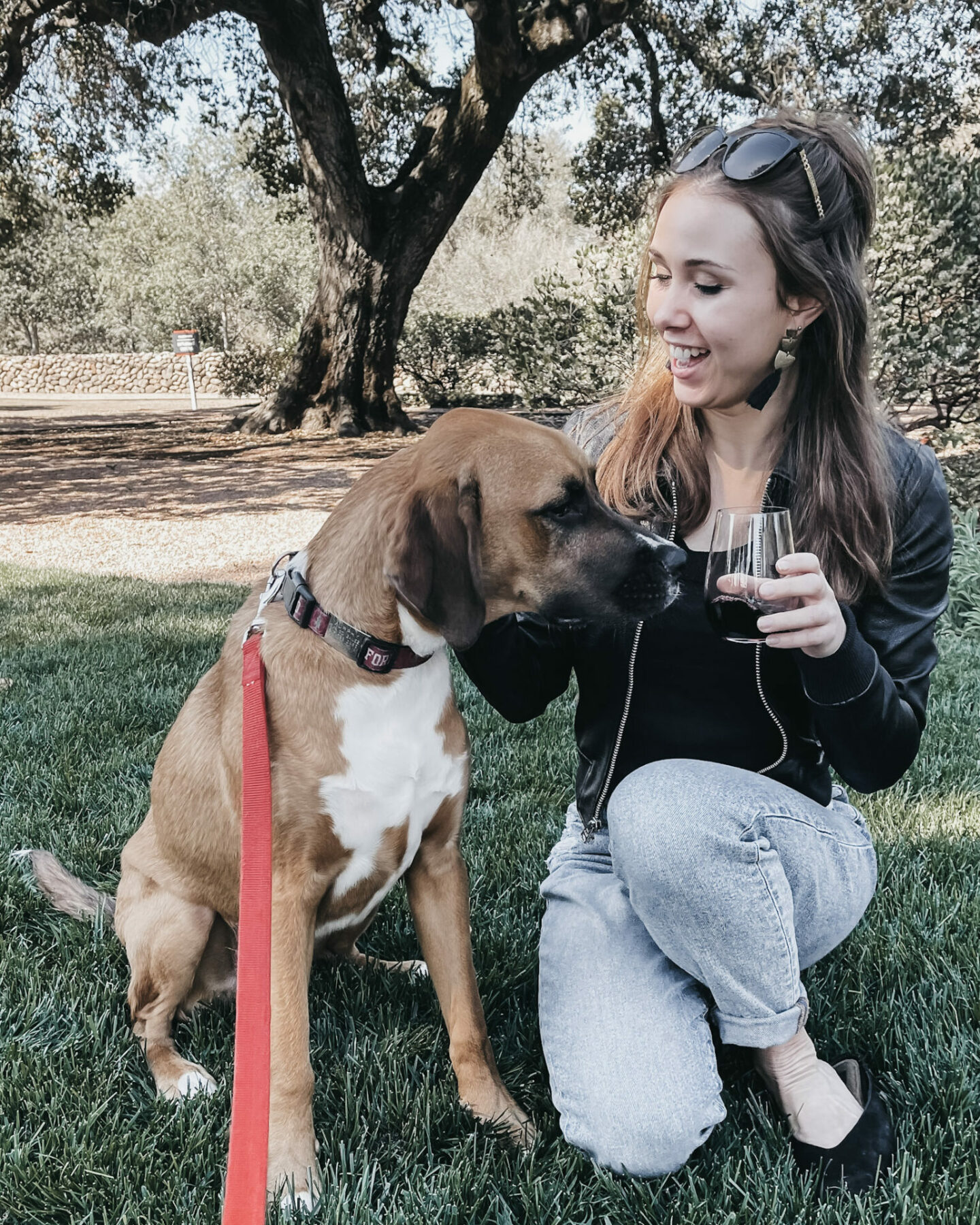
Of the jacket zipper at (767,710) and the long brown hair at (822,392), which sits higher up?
the long brown hair at (822,392)

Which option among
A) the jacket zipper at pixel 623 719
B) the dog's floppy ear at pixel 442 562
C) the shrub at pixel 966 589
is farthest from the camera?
the shrub at pixel 966 589

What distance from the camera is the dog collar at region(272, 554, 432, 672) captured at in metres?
2.18

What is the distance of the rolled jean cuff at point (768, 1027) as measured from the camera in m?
2.13

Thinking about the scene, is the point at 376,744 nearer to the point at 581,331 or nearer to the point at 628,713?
the point at 628,713

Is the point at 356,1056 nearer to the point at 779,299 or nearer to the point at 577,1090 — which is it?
the point at 577,1090

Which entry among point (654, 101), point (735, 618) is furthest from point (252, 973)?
point (654, 101)

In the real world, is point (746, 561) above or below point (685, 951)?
above

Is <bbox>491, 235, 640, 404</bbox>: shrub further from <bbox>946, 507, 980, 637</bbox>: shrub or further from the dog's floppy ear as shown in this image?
the dog's floppy ear

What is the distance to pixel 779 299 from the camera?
2416 mm

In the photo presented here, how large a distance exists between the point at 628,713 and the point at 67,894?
172 cm

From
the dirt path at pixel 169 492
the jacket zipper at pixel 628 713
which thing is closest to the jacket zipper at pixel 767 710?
the jacket zipper at pixel 628 713

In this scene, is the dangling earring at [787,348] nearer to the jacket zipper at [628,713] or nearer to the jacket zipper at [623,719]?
the jacket zipper at [628,713]

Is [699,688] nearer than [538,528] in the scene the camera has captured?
No

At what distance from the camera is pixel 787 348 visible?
2490 mm
